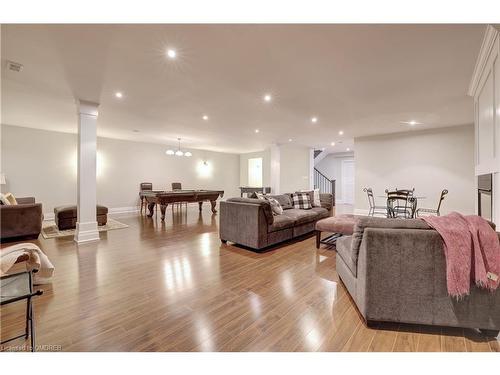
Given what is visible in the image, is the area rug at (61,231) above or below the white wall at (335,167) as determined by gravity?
below

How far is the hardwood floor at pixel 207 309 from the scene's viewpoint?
4.90ft

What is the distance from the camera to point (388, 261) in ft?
5.30

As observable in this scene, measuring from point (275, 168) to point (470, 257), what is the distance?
7.11 meters

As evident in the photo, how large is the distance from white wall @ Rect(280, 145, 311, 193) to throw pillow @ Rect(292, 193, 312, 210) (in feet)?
13.2

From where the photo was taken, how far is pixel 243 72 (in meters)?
2.91

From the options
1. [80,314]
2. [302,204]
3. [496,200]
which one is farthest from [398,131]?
[80,314]

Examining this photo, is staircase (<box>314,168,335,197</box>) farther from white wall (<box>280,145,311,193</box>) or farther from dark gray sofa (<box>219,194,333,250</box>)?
dark gray sofa (<box>219,194,333,250</box>)

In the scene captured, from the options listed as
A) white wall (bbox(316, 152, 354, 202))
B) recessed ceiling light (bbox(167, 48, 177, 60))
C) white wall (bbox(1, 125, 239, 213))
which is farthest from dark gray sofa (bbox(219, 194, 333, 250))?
white wall (bbox(316, 152, 354, 202))

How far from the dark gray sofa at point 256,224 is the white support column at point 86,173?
2.49 m

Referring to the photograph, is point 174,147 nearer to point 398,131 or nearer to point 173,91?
point 173,91

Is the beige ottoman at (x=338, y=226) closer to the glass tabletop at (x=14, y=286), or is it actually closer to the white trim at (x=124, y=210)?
the glass tabletop at (x=14, y=286)

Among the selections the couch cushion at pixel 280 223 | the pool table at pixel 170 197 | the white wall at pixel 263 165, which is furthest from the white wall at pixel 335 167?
the couch cushion at pixel 280 223

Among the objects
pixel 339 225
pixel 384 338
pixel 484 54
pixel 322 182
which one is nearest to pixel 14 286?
pixel 384 338
